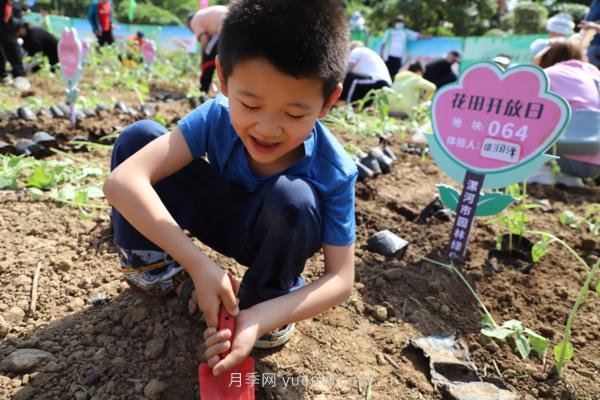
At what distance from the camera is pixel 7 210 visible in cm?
164

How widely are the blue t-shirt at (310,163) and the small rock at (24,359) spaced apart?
0.58 metres

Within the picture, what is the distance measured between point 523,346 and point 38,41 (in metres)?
6.52

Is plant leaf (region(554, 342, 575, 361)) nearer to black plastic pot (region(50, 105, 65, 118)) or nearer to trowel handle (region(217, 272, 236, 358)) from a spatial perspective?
trowel handle (region(217, 272, 236, 358))

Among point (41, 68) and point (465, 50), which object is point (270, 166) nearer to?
point (41, 68)

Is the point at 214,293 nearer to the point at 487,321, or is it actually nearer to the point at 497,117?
the point at 487,321

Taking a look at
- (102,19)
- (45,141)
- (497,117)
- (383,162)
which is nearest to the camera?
(497,117)

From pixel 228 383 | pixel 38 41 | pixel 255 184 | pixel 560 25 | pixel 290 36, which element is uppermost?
pixel 290 36

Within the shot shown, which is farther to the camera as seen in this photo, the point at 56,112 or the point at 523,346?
→ the point at 56,112

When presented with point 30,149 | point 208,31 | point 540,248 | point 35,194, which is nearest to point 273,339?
point 540,248

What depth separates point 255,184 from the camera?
1.14 metres

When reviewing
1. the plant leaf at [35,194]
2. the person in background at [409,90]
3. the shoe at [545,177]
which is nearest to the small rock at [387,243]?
the plant leaf at [35,194]

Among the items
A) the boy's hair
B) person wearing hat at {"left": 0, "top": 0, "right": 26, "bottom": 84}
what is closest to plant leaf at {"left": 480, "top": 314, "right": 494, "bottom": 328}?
the boy's hair

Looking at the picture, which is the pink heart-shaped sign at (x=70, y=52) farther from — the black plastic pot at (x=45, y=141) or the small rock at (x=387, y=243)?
the small rock at (x=387, y=243)

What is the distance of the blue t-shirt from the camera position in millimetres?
1045
